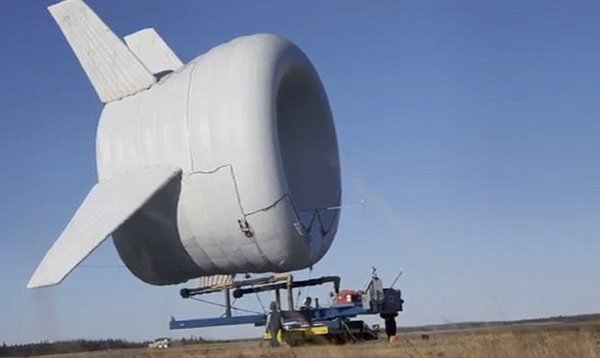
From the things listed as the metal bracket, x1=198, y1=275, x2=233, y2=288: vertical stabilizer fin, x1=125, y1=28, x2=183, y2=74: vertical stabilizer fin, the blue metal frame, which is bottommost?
the blue metal frame

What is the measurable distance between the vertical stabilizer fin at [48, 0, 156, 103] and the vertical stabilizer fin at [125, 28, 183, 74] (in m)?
1.11

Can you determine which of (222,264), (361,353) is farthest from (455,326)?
(222,264)

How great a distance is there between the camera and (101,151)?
59.2ft

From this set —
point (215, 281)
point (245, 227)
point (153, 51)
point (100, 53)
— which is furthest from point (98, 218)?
point (153, 51)

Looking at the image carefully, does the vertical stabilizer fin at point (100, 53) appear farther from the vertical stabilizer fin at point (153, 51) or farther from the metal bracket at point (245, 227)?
the metal bracket at point (245, 227)

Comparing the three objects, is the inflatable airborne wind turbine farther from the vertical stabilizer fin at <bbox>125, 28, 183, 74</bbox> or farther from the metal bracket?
the vertical stabilizer fin at <bbox>125, 28, 183, 74</bbox>

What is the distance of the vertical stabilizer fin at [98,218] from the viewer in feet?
50.2

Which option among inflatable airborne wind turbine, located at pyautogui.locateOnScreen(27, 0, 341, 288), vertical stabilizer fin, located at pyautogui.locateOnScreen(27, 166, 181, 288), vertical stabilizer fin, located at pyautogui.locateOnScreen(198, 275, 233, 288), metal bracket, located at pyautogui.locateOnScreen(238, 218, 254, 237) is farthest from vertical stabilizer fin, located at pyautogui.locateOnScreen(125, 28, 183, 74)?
metal bracket, located at pyautogui.locateOnScreen(238, 218, 254, 237)

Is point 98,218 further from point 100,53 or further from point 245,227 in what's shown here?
point 100,53

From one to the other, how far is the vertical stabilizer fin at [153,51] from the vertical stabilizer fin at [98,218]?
11.5ft

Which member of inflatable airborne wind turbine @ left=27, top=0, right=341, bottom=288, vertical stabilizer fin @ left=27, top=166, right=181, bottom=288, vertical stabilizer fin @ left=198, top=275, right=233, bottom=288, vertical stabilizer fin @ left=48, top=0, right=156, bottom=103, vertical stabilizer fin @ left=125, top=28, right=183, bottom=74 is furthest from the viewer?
vertical stabilizer fin @ left=125, top=28, right=183, bottom=74

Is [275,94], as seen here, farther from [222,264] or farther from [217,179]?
[222,264]

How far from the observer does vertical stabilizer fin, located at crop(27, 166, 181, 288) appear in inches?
602

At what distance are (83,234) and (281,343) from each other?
18.1 feet
